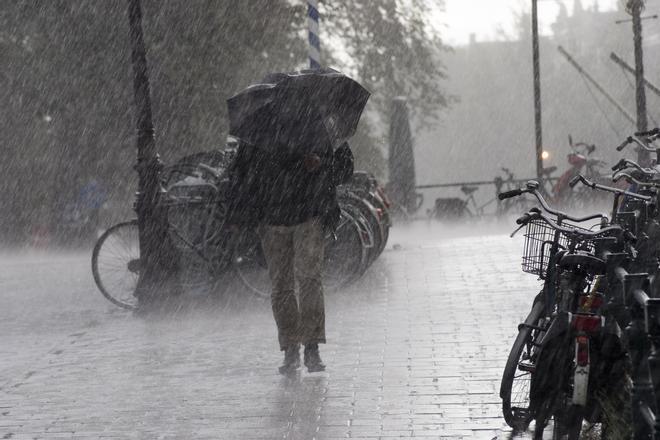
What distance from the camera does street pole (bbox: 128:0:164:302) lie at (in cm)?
1087

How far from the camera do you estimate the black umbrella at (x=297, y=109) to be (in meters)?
7.54

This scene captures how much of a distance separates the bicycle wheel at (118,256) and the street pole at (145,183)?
20 cm

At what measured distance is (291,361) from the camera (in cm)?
750

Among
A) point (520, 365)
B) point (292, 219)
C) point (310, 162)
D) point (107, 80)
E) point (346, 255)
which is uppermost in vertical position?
point (107, 80)

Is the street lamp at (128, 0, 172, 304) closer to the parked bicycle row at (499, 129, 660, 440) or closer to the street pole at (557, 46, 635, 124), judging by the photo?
the parked bicycle row at (499, 129, 660, 440)

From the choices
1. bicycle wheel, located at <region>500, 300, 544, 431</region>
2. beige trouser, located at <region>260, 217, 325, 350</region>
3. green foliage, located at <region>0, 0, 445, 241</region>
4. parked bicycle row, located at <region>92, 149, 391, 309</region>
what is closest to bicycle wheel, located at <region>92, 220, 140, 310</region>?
parked bicycle row, located at <region>92, 149, 391, 309</region>

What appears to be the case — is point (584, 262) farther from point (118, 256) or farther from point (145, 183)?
point (118, 256)

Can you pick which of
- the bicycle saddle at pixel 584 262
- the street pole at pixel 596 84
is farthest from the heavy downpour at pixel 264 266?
the street pole at pixel 596 84

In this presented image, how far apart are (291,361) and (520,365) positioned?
239 centimetres

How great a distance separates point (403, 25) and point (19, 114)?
9002 millimetres

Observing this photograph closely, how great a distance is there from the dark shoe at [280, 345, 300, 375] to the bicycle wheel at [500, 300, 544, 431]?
2065 mm

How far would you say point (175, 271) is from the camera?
11.0 meters

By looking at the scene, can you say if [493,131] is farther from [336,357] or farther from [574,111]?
[336,357]

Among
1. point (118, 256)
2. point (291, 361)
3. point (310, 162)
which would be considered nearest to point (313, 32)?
point (118, 256)
